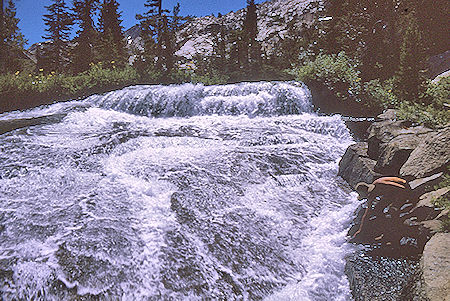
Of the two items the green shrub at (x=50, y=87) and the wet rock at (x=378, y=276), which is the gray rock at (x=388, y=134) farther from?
the green shrub at (x=50, y=87)

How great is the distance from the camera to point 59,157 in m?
5.79

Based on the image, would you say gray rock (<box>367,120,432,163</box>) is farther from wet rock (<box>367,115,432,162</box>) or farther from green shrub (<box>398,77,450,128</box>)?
green shrub (<box>398,77,450,128</box>)

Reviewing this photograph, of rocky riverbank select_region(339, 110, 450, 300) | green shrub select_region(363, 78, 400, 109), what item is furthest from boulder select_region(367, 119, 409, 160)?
green shrub select_region(363, 78, 400, 109)

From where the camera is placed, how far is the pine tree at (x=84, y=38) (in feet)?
64.0

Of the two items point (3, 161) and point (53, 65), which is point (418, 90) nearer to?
point (3, 161)

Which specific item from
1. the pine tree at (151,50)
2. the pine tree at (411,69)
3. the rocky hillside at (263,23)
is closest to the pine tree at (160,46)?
the pine tree at (151,50)

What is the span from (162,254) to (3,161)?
4.54 m

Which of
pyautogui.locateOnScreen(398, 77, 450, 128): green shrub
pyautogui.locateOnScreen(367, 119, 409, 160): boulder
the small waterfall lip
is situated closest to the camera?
pyautogui.locateOnScreen(398, 77, 450, 128): green shrub

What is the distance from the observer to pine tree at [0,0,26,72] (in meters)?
17.1

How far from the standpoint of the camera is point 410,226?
309 centimetres

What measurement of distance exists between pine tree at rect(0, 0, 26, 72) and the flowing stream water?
1363 cm

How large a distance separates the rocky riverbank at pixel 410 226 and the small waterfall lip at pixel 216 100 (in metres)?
5.02

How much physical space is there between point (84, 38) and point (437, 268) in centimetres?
2386

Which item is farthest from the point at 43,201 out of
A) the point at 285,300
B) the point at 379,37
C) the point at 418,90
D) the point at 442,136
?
the point at 379,37
